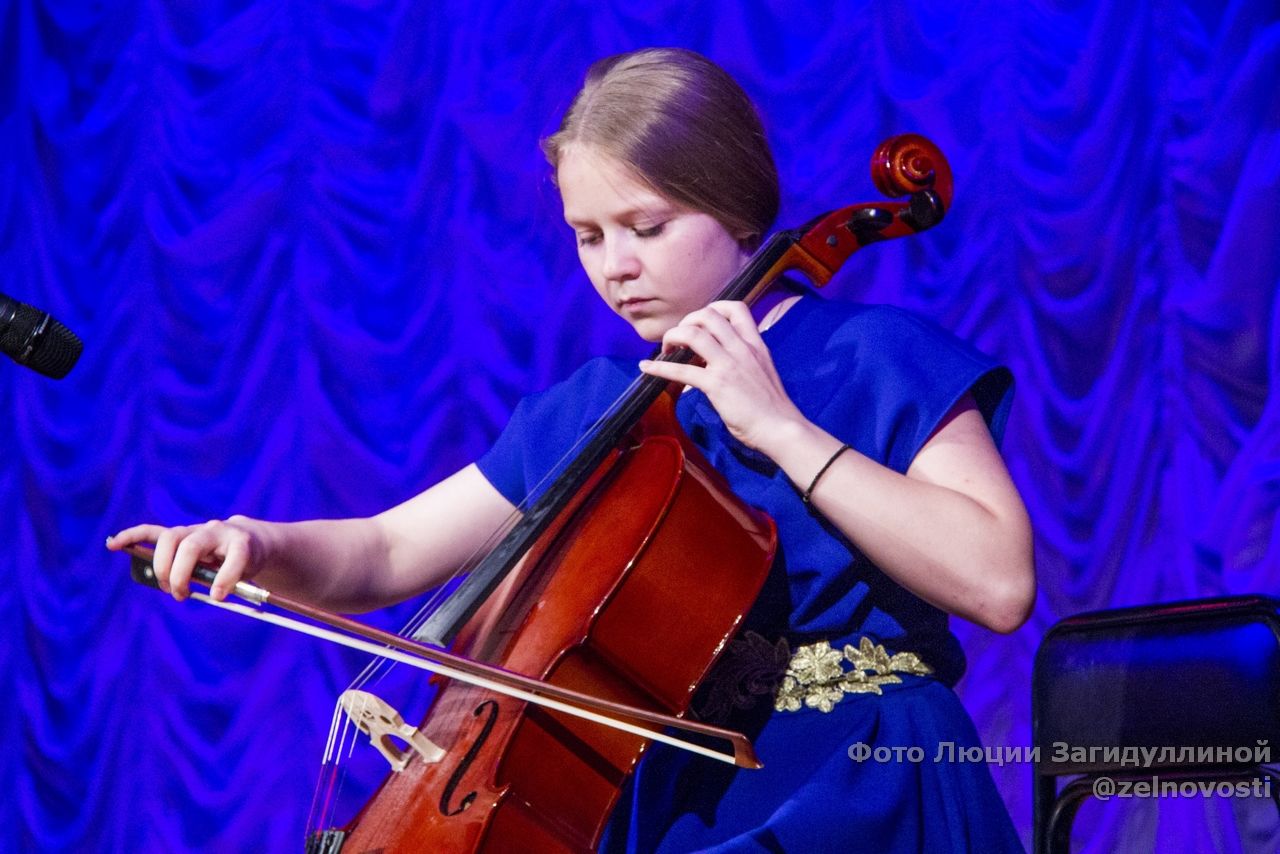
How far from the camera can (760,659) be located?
1.21m

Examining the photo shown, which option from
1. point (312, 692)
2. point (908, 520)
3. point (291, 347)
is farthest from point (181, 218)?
point (908, 520)

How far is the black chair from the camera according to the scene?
46.2 inches

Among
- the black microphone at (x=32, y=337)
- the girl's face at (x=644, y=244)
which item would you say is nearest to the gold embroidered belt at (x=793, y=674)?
the girl's face at (x=644, y=244)

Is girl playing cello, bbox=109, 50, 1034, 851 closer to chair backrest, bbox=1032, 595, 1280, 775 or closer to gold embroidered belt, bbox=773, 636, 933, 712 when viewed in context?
gold embroidered belt, bbox=773, 636, 933, 712

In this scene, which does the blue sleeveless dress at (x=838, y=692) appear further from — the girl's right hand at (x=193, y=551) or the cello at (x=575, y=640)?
the girl's right hand at (x=193, y=551)

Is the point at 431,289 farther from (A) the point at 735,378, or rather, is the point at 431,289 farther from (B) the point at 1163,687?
(B) the point at 1163,687

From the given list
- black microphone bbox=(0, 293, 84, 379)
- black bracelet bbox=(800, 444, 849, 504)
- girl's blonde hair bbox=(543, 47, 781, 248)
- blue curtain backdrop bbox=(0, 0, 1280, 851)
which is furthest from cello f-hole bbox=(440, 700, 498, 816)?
blue curtain backdrop bbox=(0, 0, 1280, 851)

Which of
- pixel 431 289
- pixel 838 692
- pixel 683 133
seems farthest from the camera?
pixel 431 289

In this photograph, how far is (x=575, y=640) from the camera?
1.07 meters

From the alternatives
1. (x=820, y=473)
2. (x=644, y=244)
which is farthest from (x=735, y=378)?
(x=644, y=244)

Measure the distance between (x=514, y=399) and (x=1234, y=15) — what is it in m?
1.28

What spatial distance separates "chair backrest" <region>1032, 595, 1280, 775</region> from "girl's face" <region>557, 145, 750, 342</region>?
479 mm

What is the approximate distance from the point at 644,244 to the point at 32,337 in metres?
0.55

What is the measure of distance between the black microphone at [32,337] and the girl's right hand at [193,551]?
0.14 metres
